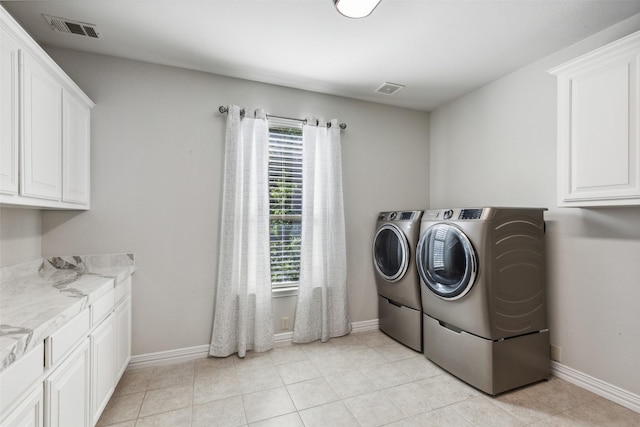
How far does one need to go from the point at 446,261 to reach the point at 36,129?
2775mm

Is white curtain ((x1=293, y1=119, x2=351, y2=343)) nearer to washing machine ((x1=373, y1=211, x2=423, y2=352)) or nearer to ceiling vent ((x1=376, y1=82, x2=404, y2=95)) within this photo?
washing machine ((x1=373, y1=211, x2=423, y2=352))

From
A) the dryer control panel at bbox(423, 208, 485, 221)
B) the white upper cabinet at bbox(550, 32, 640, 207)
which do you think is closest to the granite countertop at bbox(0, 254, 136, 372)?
the dryer control panel at bbox(423, 208, 485, 221)

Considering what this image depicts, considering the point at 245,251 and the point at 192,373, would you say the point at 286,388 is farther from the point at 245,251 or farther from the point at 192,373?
the point at 245,251

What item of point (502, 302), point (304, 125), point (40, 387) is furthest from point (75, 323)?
point (502, 302)

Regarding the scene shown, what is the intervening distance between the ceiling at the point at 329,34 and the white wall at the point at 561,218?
0.27 m

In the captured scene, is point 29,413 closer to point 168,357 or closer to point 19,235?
point 19,235

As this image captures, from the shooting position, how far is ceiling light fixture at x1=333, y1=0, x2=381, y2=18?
5.45 ft

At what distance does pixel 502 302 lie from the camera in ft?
6.85

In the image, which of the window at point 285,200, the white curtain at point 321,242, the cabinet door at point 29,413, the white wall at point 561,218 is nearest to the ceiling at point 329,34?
the white wall at point 561,218

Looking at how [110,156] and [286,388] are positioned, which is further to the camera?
[110,156]

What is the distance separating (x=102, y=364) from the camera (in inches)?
68.7

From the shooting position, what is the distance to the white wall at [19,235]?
1804mm

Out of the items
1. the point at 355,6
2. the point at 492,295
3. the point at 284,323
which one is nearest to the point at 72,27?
the point at 355,6

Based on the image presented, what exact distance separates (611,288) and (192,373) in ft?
10.3
